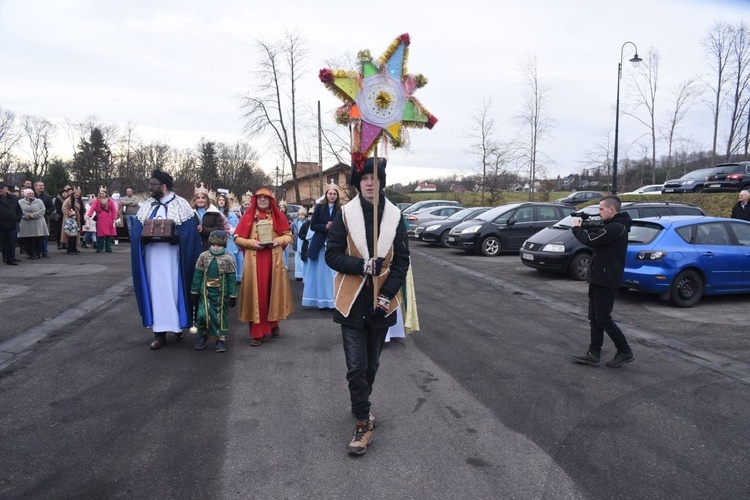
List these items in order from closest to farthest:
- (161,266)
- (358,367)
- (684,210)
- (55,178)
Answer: (358,367) → (161,266) → (684,210) → (55,178)

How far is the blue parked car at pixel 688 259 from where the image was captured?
29.2 feet

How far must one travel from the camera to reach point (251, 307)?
671 centimetres

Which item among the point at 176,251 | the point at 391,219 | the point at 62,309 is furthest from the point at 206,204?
the point at 391,219

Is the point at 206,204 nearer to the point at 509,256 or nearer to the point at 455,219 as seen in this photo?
the point at 509,256

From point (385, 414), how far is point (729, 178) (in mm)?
24363

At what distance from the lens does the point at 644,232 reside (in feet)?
31.1

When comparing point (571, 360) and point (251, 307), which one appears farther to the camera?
point (251, 307)

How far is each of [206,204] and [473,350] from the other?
15.1ft

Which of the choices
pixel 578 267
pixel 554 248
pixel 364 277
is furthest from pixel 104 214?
pixel 364 277

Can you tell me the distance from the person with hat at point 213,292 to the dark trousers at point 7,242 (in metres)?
9.07

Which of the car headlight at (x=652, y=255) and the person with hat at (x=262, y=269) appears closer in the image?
the person with hat at (x=262, y=269)

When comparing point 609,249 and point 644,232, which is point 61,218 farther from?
point 609,249

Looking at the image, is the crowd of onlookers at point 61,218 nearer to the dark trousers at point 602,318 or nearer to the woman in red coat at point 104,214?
the woman in red coat at point 104,214

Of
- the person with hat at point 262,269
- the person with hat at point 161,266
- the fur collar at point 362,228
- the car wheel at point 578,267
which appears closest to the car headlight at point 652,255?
the car wheel at point 578,267
